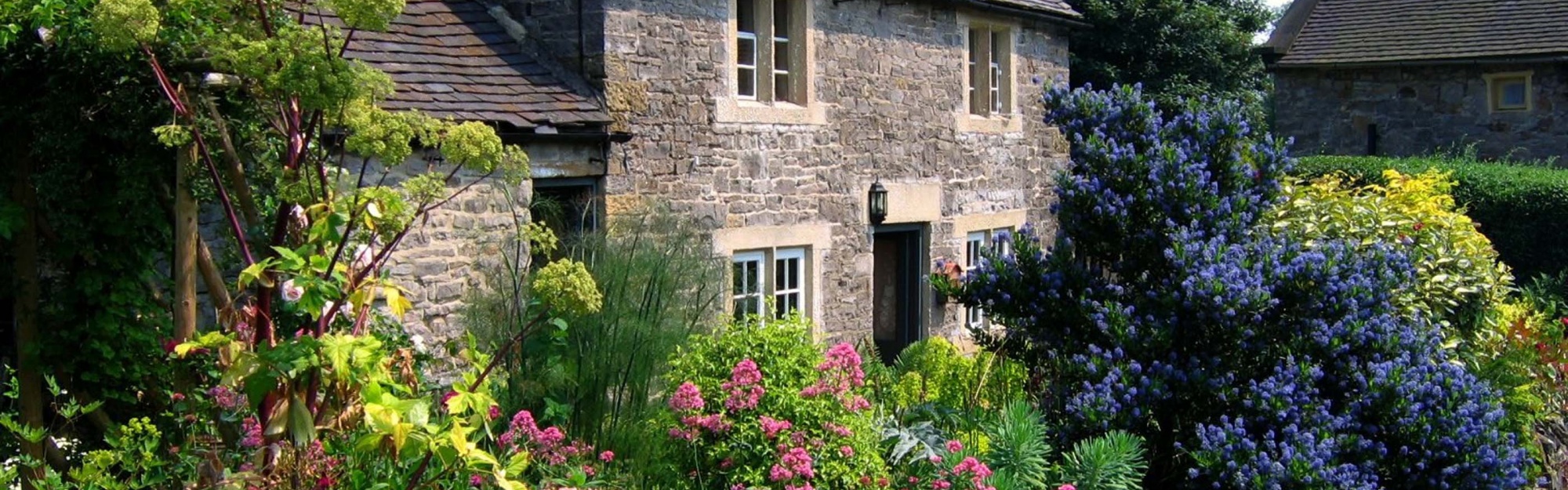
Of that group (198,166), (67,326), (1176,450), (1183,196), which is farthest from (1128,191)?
(67,326)

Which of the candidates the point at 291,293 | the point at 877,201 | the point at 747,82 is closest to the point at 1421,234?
the point at 877,201

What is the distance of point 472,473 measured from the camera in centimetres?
588

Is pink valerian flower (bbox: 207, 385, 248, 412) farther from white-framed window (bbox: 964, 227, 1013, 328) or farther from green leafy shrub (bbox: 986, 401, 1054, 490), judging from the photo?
white-framed window (bbox: 964, 227, 1013, 328)

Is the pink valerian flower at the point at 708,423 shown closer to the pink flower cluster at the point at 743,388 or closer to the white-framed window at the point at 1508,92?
the pink flower cluster at the point at 743,388

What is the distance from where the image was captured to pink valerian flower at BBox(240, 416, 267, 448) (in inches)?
A: 221

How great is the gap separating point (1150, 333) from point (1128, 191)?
2.82ft

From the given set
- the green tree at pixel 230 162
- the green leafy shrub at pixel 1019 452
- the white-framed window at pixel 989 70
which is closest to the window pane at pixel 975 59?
the white-framed window at pixel 989 70

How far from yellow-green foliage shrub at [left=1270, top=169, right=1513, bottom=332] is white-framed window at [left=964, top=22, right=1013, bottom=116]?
4867 mm

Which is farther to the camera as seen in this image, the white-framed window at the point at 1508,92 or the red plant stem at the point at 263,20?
the white-framed window at the point at 1508,92

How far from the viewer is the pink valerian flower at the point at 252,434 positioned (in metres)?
5.61

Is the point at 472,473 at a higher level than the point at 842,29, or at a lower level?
lower

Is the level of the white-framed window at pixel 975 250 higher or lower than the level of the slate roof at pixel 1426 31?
lower

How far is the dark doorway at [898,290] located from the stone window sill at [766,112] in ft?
6.89

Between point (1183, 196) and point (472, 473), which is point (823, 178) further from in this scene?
point (472, 473)
